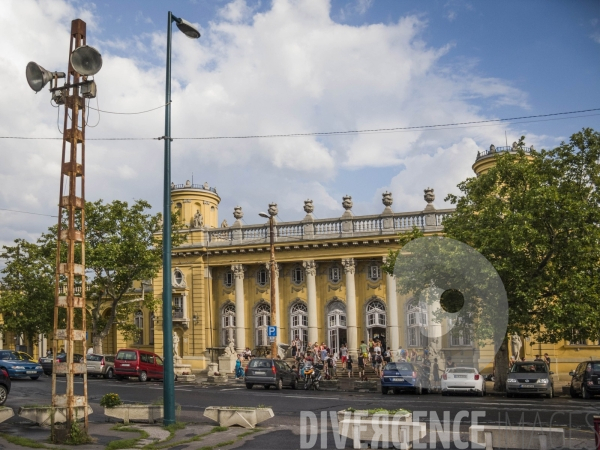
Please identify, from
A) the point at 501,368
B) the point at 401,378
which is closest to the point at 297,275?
the point at 501,368

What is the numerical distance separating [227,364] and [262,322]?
6659 millimetres

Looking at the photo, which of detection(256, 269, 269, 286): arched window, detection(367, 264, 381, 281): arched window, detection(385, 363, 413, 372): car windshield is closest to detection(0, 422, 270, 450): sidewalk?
detection(385, 363, 413, 372): car windshield

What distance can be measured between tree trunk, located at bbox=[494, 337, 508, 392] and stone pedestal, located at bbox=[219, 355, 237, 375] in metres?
17.0

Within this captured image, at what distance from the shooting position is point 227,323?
48.0m

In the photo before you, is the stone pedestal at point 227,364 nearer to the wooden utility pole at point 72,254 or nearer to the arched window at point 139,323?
the arched window at point 139,323

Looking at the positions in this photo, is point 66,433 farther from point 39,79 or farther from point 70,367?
point 39,79

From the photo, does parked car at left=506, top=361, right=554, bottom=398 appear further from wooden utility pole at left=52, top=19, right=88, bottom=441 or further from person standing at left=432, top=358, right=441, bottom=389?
wooden utility pole at left=52, top=19, right=88, bottom=441

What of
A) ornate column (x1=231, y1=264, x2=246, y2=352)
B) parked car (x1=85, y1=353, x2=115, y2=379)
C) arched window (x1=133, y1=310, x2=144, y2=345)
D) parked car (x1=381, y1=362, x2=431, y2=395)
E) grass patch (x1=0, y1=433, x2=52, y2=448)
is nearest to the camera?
grass patch (x1=0, y1=433, x2=52, y2=448)

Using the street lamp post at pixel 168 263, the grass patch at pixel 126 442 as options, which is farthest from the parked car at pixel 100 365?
the grass patch at pixel 126 442

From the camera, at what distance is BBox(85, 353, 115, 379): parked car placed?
3728cm

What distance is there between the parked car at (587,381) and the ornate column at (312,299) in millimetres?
20328

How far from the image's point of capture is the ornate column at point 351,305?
141 ft

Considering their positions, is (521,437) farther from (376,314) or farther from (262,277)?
(262,277)

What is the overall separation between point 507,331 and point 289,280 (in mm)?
20996
